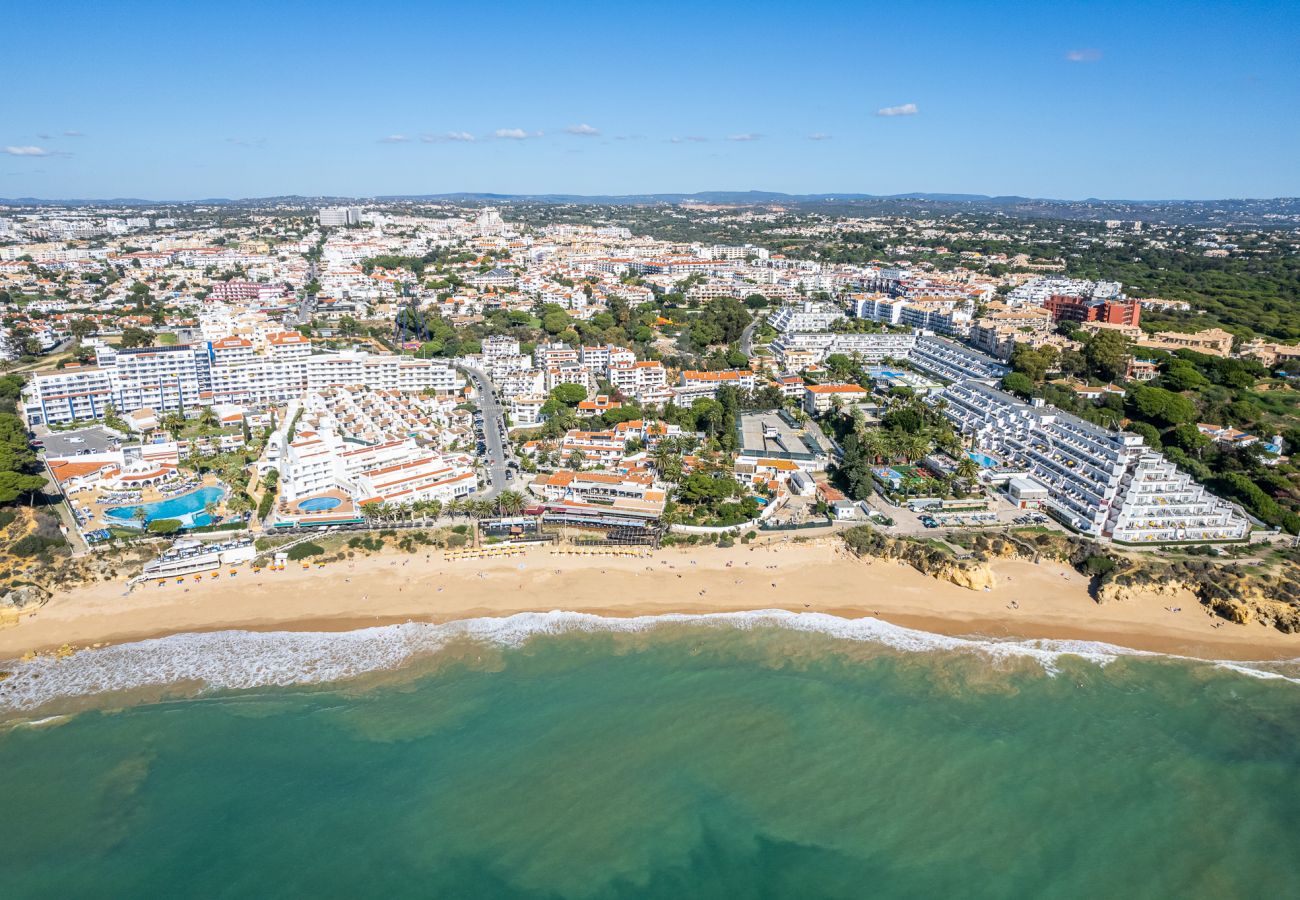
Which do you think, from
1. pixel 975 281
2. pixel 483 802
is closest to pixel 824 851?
pixel 483 802

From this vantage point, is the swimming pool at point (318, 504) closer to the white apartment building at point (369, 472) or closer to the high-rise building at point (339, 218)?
the white apartment building at point (369, 472)

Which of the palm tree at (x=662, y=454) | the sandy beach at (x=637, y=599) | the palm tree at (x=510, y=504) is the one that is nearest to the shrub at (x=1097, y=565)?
the sandy beach at (x=637, y=599)

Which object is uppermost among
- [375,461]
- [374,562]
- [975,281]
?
[975,281]

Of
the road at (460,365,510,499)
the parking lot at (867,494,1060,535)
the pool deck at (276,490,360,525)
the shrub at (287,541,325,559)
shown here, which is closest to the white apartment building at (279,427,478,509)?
the pool deck at (276,490,360,525)

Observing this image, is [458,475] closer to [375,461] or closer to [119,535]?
[375,461]

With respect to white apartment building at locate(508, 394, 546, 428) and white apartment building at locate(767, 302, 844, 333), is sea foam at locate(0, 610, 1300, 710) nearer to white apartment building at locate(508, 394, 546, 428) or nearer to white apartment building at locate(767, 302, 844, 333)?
white apartment building at locate(508, 394, 546, 428)

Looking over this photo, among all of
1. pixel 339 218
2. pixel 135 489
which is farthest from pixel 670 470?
pixel 339 218

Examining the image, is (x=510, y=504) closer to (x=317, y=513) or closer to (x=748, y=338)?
(x=317, y=513)
